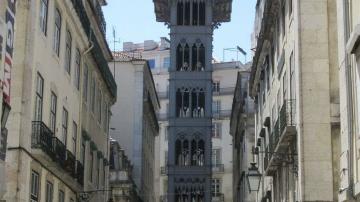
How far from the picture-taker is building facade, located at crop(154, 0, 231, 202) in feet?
249

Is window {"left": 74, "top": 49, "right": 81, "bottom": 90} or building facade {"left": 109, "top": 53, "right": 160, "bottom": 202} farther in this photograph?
building facade {"left": 109, "top": 53, "right": 160, "bottom": 202}

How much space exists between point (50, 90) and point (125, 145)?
100 feet

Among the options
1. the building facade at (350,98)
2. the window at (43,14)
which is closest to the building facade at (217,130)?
the window at (43,14)

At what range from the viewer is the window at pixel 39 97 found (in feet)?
92.8

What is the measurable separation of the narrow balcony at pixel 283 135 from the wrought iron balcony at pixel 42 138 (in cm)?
739

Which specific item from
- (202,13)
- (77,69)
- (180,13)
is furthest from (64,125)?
(180,13)

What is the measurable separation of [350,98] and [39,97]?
12.4 m

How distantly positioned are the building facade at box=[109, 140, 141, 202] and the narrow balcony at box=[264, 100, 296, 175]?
61.1ft

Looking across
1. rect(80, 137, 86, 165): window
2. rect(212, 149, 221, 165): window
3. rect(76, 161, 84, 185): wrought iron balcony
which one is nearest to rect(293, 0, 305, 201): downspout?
rect(76, 161, 84, 185): wrought iron balcony

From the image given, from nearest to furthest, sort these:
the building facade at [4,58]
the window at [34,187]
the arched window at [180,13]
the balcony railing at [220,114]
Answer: the building facade at [4,58]
the window at [34,187]
the arched window at [180,13]
the balcony railing at [220,114]

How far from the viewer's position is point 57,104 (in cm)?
3197

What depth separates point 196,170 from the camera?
76.1 m

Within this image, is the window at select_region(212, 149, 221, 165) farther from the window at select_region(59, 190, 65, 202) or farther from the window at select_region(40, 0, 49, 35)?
the window at select_region(40, 0, 49, 35)

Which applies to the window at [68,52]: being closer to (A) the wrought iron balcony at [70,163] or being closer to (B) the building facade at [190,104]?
(A) the wrought iron balcony at [70,163]
